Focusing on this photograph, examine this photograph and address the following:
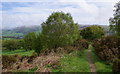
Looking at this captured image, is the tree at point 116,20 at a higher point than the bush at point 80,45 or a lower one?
higher

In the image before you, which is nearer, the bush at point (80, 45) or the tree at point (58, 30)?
the bush at point (80, 45)

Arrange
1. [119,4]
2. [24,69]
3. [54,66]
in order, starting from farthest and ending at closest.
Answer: [119,4], [54,66], [24,69]

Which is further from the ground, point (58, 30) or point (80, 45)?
point (58, 30)

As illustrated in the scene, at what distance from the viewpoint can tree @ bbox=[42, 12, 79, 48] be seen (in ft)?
58.5

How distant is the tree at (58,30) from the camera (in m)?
17.8

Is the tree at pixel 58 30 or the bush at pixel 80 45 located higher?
the tree at pixel 58 30

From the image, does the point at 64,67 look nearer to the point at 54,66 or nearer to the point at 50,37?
the point at 54,66

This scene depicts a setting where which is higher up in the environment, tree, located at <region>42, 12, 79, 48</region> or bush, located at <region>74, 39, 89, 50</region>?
tree, located at <region>42, 12, 79, 48</region>

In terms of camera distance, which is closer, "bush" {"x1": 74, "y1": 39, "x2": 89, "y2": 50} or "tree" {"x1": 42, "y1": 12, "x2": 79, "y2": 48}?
"bush" {"x1": 74, "y1": 39, "x2": 89, "y2": 50}

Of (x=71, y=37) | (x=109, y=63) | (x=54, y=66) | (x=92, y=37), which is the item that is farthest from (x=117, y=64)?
(x=92, y=37)

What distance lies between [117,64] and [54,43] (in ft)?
37.1

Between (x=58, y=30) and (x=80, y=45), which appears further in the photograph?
(x=80, y=45)

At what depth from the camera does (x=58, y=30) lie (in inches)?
710

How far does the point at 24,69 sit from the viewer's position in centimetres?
834
